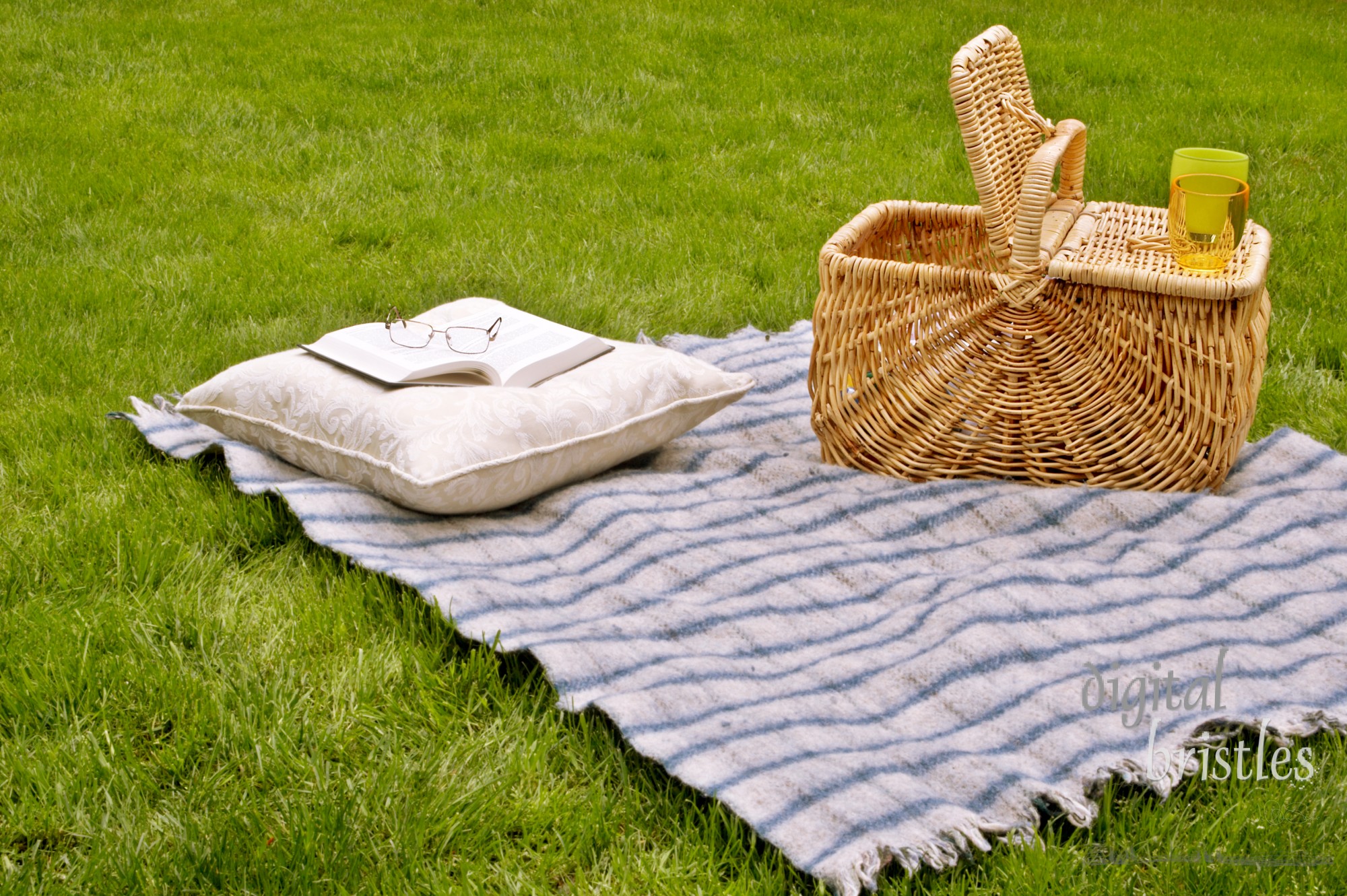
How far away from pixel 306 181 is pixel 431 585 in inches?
116

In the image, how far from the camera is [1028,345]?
2381mm

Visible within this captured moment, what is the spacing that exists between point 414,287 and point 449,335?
102 centimetres

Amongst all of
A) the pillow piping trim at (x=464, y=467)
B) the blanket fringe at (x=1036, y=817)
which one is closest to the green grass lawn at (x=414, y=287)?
the blanket fringe at (x=1036, y=817)

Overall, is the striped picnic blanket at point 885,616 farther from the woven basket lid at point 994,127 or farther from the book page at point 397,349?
the woven basket lid at point 994,127

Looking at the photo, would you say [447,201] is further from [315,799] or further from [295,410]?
[315,799]

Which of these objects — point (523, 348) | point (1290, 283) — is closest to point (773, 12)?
point (1290, 283)

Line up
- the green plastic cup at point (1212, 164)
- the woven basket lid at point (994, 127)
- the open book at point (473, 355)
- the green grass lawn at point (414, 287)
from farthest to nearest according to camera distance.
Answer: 1. the green plastic cup at point (1212, 164)
2. the open book at point (473, 355)
3. the woven basket lid at point (994, 127)
4. the green grass lawn at point (414, 287)

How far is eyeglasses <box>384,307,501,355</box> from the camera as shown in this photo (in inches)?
99.8

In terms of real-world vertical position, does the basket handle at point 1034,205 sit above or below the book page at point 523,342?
above

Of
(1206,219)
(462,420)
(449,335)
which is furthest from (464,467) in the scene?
(1206,219)

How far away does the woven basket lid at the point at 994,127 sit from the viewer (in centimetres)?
228

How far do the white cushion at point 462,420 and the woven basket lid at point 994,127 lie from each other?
644mm

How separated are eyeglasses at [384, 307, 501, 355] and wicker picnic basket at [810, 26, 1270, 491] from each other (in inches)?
27.2

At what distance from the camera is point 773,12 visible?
22.3 ft
